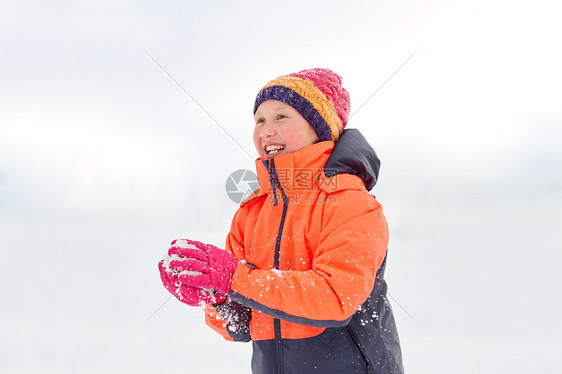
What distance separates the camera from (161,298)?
3773mm

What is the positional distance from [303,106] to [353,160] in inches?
12.5

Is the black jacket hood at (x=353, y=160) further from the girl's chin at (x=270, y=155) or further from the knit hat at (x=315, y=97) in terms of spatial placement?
the girl's chin at (x=270, y=155)

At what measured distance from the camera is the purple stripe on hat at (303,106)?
5.37 feet

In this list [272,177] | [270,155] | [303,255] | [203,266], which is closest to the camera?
[203,266]

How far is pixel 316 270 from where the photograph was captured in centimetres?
126

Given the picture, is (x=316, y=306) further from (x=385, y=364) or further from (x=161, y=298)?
(x=161, y=298)

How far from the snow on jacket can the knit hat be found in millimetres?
89

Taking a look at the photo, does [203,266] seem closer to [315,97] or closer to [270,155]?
[270,155]

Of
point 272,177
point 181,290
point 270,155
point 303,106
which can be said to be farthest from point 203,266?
point 303,106

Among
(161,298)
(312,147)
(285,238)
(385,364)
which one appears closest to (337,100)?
(312,147)

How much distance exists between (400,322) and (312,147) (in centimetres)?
246

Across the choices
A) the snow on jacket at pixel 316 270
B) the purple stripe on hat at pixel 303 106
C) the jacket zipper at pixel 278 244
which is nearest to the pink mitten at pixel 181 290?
the snow on jacket at pixel 316 270

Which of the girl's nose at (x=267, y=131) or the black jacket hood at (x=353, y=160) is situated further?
the girl's nose at (x=267, y=131)

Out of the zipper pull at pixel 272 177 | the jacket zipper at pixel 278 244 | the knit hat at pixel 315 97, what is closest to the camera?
the jacket zipper at pixel 278 244
